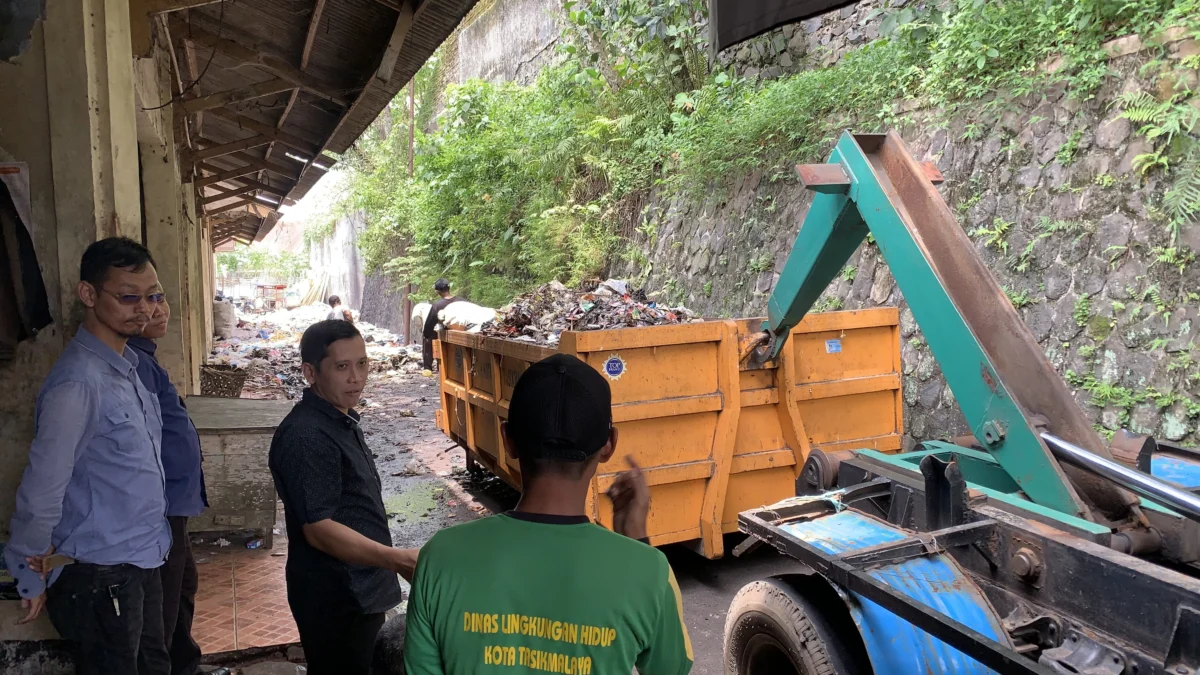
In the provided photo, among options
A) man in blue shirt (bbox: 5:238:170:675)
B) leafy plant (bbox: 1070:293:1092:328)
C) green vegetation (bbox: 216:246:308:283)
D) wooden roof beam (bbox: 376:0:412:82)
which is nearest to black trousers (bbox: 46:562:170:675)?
man in blue shirt (bbox: 5:238:170:675)

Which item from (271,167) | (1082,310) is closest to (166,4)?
(1082,310)

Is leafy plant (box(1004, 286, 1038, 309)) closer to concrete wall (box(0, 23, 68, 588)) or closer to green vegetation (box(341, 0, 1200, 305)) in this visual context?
green vegetation (box(341, 0, 1200, 305))

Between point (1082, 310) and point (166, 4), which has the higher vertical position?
point (166, 4)

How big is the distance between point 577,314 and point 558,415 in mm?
4603

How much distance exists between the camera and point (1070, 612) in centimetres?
225

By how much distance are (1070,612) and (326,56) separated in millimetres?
6423

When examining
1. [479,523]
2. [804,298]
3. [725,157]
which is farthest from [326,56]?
[479,523]

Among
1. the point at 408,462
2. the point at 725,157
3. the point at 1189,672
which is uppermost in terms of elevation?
the point at 725,157

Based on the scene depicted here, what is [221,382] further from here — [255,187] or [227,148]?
[255,187]

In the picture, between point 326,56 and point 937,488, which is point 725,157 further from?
point 937,488

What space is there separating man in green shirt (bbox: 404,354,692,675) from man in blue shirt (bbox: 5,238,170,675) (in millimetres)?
1600

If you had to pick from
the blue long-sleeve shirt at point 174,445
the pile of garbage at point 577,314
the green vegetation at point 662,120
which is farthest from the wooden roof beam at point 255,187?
the blue long-sleeve shirt at point 174,445

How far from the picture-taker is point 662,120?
12.1 metres

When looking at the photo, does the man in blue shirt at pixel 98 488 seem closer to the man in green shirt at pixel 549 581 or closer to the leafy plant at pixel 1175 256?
the man in green shirt at pixel 549 581
